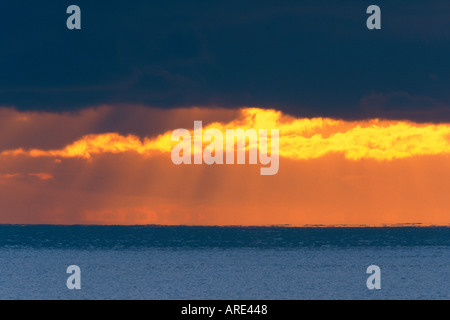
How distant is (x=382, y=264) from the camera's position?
13600 centimetres

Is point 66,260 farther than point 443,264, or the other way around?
point 66,260

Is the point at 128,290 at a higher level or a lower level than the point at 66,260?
lower

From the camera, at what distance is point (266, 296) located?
8612cm
